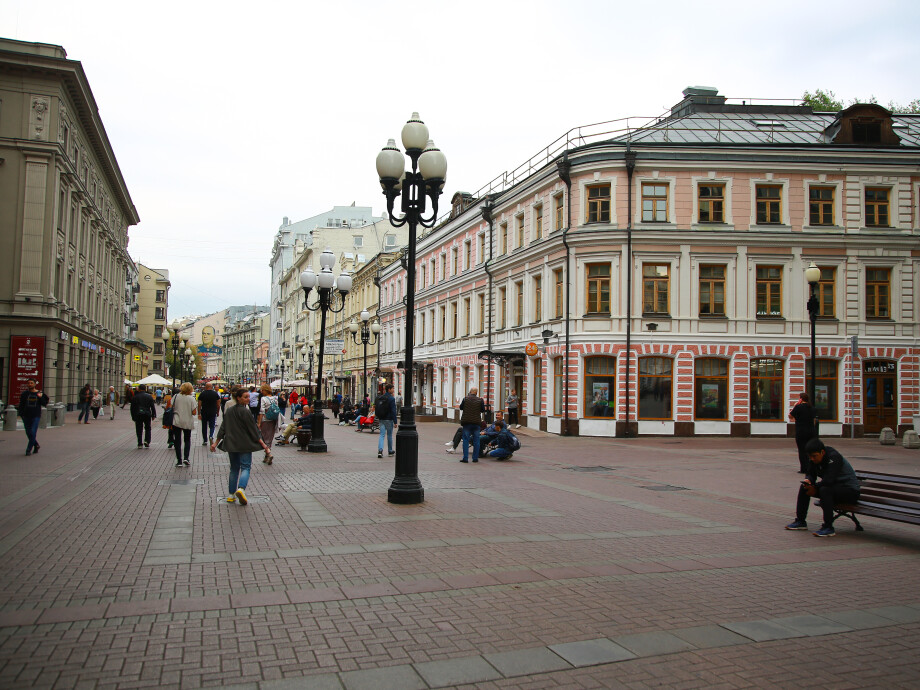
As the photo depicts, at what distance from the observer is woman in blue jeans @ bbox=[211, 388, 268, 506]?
10344mm

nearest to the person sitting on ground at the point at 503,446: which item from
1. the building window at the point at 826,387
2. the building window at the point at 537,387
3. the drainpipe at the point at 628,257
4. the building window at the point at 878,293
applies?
the drainpipe at the point at 628,257

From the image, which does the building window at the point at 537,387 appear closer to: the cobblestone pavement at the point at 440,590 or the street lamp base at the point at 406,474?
the cobblestone pavement at the point at 440,590

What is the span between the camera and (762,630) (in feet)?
17.7

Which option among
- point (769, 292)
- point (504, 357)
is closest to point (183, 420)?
point (504, 357)

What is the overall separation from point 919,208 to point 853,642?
1159 inches

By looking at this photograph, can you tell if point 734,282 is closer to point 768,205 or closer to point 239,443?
point 768,205

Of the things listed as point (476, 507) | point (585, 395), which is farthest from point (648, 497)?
point (585, 395)

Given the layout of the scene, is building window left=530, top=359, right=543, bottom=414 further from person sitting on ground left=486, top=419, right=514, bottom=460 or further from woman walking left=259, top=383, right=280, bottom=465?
woman walking left=259, top=383, right=280, bottom=465

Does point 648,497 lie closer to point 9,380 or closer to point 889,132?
point 889,132

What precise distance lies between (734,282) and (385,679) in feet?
88.6

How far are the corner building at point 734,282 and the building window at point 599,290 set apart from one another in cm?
6

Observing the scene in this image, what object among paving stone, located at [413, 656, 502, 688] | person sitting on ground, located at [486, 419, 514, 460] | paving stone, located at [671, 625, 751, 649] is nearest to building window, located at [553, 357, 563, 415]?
person sitting on ground, located at [486, 419, 514, 460]

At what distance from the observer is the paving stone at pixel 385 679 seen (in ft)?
13.9

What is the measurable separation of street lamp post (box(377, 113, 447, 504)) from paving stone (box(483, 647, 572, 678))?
5.93 metres
